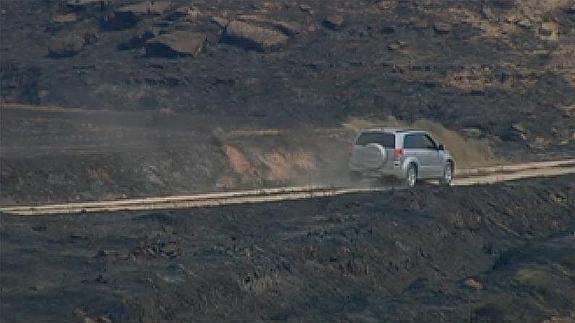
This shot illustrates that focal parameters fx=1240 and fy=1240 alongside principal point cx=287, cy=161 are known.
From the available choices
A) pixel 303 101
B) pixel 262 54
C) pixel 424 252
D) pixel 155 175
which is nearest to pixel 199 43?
pixel 262 54

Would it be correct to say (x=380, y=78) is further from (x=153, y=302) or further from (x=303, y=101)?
(x=153, y=302)

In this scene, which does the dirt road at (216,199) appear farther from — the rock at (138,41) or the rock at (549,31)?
the rock at (138,41)

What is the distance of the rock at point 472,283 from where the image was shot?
88.5 ft

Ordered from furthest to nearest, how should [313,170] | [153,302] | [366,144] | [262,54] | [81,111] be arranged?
[262,54]
[81,111]
[313,170]
[366,144]
[153,302]

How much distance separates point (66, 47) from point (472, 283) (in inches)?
2286

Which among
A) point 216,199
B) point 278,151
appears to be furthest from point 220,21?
point 216,199

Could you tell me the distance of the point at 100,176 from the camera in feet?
134

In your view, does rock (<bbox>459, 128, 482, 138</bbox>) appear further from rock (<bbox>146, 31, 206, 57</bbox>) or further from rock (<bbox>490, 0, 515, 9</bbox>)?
rock (<bbox>146, 31, 206, 57</bbox>)

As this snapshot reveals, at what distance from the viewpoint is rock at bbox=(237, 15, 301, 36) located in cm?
8056

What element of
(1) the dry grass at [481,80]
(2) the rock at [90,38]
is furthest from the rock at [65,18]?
(1) the dry grass at [481,80]

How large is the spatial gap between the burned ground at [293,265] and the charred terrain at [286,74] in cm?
1647

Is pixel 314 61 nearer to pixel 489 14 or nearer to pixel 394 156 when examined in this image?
pixel 489 14

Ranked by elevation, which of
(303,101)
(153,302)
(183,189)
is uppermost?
(153,302)

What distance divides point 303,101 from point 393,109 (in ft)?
17.7
